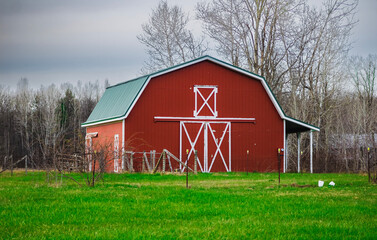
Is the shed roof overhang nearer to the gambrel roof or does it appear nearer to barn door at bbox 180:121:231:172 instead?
the gambrel roof

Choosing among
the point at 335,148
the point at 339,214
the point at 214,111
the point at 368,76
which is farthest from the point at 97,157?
the point at 368,76

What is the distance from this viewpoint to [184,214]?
1105 cm

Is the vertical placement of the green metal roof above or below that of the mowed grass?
above

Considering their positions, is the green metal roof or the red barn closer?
the red barn

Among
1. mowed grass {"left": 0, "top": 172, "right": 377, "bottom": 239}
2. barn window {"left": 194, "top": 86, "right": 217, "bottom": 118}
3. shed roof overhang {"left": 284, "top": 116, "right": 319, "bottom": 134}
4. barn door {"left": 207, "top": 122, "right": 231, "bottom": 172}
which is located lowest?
mowed grass {"left": 0, "top": 172, "right": 377, "bottom": 239}

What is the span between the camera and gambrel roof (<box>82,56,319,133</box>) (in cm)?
2912

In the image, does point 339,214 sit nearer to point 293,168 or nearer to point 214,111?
point 214,111

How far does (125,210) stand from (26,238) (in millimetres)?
3162

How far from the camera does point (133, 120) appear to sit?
2900 cm

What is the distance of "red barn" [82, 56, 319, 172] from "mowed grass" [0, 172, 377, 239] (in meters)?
13.8

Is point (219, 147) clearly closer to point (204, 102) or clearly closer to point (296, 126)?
point (204, 102)

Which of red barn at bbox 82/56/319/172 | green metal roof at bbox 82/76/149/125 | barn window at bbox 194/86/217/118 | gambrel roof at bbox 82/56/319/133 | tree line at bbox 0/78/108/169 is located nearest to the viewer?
gambrel roof at bbox 82/56/319/133

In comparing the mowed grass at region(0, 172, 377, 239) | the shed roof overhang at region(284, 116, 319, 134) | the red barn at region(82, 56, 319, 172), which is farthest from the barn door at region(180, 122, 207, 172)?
the mowed grass at region(0, 172, 377, 239)

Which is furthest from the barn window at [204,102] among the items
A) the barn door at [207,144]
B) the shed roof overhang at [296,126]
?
the shed roof overhang at [296,126]
